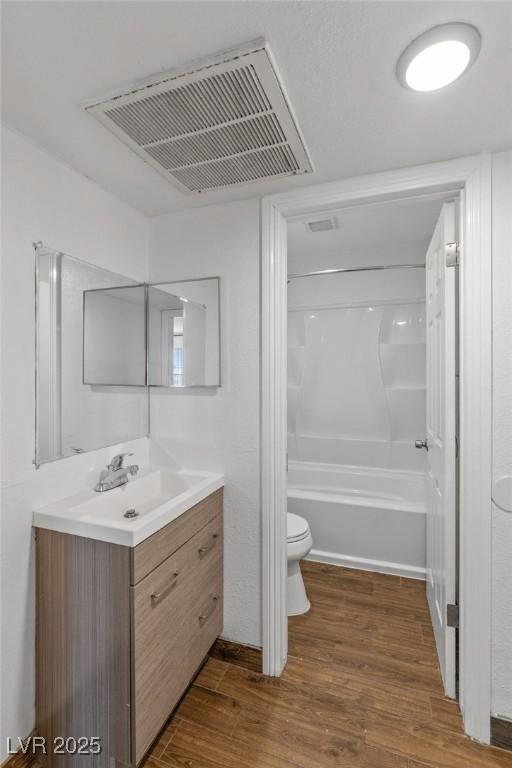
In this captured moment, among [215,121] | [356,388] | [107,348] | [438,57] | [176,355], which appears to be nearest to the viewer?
[438,57]

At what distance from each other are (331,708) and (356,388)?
2272 mm

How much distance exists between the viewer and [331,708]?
1539 millimetres

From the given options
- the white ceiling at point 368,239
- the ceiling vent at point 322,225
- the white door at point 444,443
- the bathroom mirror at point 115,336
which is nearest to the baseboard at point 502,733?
the white door at point 444,443

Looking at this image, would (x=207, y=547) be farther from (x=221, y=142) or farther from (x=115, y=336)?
(x=221, y=142)

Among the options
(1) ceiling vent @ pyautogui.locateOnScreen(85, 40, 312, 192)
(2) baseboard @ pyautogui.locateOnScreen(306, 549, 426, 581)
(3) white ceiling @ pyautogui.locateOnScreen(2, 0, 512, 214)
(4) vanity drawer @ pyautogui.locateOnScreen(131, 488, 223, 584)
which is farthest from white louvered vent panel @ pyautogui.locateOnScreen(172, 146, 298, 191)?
(2) baseboard @ pyautogui.locateOnScreen(306, 549, 426, 581)

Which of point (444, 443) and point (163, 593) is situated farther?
point (444, 443)

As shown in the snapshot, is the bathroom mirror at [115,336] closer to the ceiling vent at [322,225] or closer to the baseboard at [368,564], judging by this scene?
the ceiling vent at [322,225]

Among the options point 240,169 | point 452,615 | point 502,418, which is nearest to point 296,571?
point 452,615

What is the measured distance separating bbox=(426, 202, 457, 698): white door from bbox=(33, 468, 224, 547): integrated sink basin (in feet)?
3.31

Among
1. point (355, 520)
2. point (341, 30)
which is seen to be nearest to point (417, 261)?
point (355, 520)

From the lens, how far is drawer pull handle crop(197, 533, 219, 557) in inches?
64.6

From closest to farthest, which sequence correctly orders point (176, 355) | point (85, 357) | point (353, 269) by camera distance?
1. point (85, 357)
2. point (176, 355)
3. point (353, 269)

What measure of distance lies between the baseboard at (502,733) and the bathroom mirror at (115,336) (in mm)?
2056

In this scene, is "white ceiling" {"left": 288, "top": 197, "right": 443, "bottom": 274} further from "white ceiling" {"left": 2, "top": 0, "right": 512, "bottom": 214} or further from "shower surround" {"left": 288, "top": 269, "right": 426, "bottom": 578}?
"white ceiling" {"left": 2, "top": 0, "right": 512, "bottom": 214}
